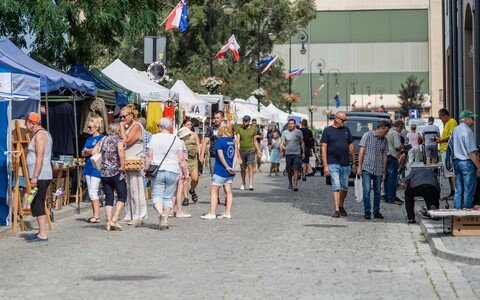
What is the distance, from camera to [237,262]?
1309cm

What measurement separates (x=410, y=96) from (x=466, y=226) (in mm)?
91816

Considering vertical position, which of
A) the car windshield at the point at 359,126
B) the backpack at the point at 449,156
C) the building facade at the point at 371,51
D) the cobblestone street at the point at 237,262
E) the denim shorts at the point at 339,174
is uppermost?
the building facade at the point at 371,51

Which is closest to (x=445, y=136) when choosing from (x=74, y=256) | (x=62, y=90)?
(x=62, y=90)

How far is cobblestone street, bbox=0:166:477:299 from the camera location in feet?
35.3

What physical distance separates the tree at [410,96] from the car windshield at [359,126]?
7074 centimetres

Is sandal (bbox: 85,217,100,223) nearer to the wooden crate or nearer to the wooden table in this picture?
the wooden table

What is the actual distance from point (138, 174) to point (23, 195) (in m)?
1.89

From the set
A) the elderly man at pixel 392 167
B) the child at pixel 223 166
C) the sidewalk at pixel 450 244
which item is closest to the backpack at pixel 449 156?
the sidewalk at pixel 450 244

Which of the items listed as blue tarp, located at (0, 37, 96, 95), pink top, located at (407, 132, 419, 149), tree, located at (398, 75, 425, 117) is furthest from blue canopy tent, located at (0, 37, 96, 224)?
tree, located at (398, 75, 425, 117)

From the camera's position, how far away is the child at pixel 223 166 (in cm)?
1941

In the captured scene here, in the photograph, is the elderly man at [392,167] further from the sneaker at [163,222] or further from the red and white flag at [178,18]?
the red and white flag at [178,18]

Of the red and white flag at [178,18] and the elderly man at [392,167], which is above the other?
the red and white flag at [178,18]

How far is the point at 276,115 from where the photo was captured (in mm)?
66688

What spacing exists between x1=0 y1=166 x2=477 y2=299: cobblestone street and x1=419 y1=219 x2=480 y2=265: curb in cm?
14
